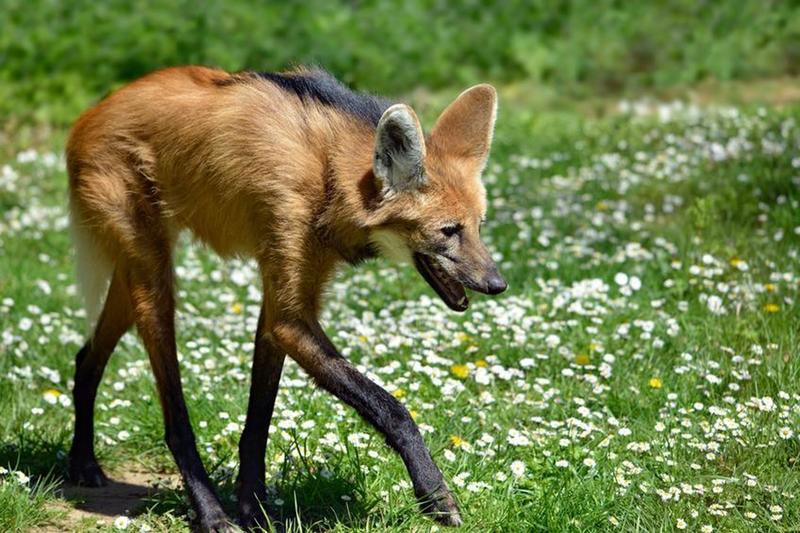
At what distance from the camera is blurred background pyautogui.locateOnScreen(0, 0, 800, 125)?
9.38 metres

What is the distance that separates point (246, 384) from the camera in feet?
14.6

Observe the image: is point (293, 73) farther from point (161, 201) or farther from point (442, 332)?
point (442, 332)

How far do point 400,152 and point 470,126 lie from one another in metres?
0.41

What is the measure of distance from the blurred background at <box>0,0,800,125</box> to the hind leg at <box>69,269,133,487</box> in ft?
18.0

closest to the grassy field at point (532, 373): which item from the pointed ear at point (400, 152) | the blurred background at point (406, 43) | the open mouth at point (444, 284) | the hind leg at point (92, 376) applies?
the hind leg at point (92, 376)

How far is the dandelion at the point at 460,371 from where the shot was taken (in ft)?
14.1

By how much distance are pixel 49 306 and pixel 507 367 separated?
7.91 ft

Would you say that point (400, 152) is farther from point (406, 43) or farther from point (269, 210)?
point (406, 43)

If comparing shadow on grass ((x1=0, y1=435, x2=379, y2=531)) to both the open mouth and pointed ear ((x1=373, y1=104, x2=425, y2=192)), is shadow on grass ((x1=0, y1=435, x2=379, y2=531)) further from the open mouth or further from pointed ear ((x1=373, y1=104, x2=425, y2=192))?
pointed ear ((x1=373, y1=104, x2=425, y2=192))

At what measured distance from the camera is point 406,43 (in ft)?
33.7

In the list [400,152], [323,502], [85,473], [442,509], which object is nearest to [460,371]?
[323,502]

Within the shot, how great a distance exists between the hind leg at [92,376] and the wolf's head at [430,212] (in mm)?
1142

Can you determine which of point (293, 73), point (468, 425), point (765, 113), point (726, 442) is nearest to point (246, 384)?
point (468, 425)

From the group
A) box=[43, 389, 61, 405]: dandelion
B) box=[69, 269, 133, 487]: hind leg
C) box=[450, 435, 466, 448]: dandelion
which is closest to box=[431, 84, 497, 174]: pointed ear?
box=[450, 435, 466, 448]: dandelion
